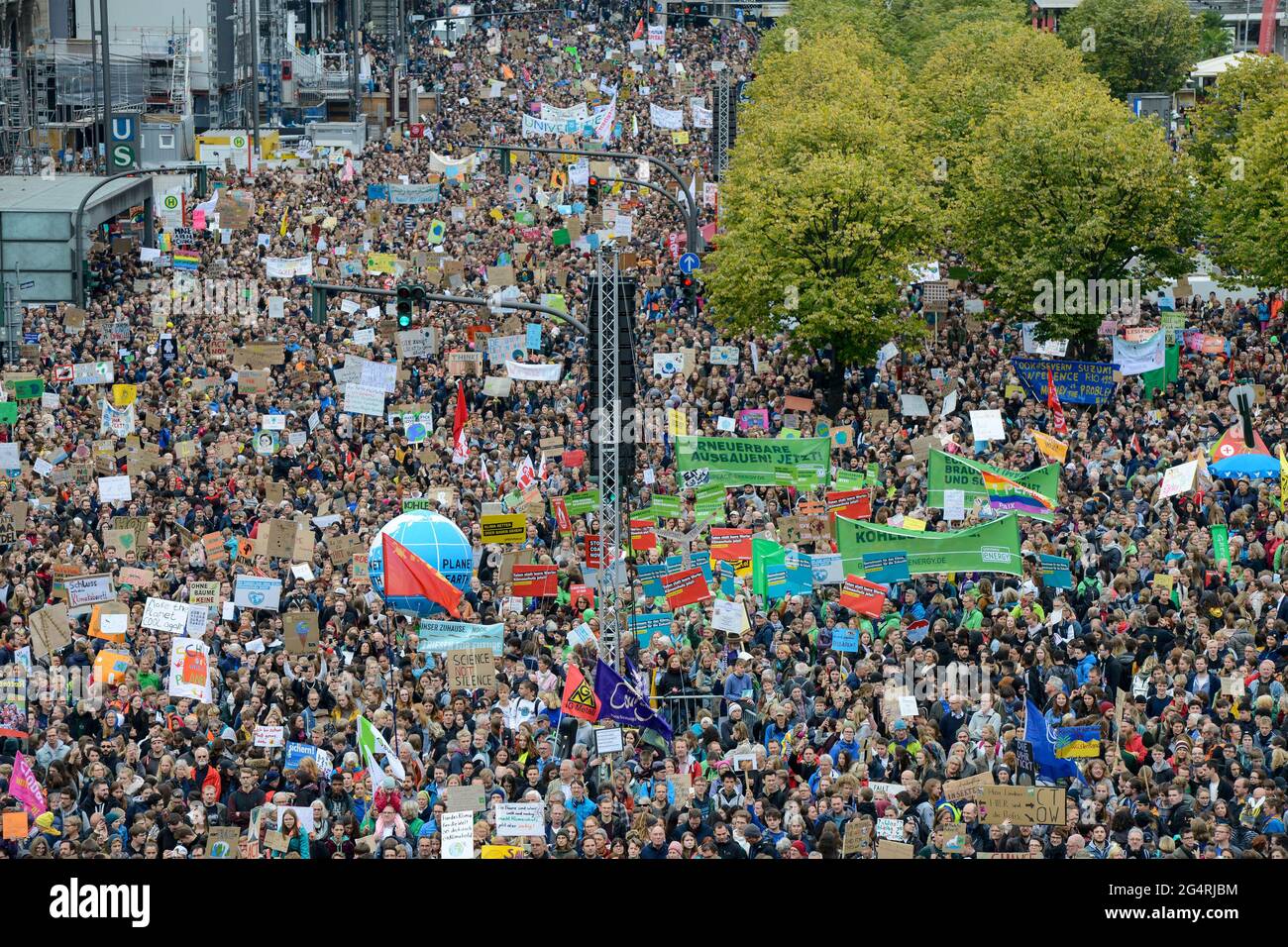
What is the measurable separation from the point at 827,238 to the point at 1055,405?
30.2ft

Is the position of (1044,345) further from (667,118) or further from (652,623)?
(667,118)

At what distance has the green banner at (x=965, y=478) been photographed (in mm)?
23422

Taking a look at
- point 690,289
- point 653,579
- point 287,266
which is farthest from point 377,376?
point 287,266

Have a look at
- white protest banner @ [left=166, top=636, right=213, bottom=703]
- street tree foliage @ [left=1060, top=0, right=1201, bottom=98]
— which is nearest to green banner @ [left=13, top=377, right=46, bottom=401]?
white protest banner @ [left=166, top=636, right=213, bottom=703]

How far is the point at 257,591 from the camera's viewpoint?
810 inches

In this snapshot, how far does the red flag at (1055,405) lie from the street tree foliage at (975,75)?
54.3ft

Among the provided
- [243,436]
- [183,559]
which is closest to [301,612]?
[183,559]

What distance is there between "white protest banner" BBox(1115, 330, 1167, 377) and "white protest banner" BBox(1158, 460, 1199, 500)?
9608mm

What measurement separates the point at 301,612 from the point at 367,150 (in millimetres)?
47265

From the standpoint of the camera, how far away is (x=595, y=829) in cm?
1302

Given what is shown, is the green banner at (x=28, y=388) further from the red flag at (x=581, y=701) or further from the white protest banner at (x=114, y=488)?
the red flag at (x=581, y=701)

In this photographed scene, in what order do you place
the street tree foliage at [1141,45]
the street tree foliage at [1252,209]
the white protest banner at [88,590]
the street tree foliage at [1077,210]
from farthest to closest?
the street tree foliage at [1141,45]
the street tree foliage at [1077,210]
the street tree foliage at [1252,209]
the white protest banner at [88,590]

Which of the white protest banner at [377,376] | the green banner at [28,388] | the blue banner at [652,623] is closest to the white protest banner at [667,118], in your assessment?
the white protest banner at [377,376]
